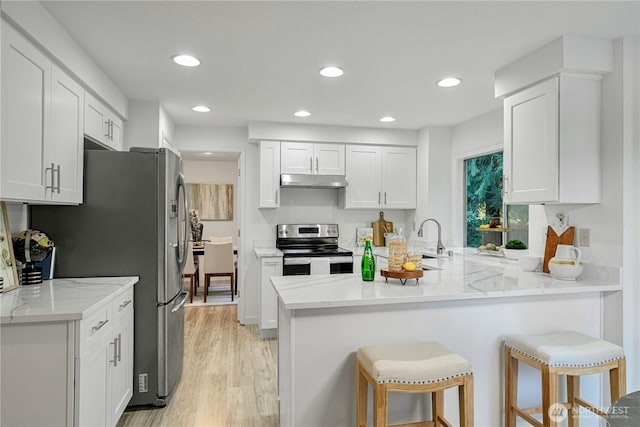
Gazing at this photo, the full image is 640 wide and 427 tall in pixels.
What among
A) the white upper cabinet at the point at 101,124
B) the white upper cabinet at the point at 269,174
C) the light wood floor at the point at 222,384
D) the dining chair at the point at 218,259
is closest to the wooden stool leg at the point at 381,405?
the light wood floor at the point at 222,384

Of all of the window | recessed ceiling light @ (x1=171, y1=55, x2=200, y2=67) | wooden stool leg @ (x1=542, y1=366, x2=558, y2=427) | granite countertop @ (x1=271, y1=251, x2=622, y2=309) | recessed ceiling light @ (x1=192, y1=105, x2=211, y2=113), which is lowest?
wooden stool leg @ (x1=542, y1=366, x2=558, y2=427)

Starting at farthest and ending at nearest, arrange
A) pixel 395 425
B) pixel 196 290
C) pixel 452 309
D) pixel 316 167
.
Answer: pixel 196 290 < pixel 316 167 < pixel 452 309 < pixel 395 425

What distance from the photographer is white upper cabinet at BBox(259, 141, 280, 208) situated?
13.8 feet

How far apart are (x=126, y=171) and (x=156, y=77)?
31.3 inches

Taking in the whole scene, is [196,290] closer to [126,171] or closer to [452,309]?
[126,171]

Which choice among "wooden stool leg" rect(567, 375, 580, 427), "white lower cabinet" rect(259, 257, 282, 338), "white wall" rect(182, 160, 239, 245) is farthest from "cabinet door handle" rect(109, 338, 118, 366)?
"white wall" rect(182, 160, 239, 245)

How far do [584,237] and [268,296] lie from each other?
280cm

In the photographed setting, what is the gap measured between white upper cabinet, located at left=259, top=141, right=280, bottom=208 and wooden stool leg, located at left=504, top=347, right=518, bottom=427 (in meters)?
2.83

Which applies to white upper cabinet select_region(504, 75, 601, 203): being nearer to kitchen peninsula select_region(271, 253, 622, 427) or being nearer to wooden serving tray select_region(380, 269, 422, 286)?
kitchen peninsula select_region(271, 253, 622, 427)

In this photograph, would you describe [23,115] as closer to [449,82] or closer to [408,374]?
[408,374]

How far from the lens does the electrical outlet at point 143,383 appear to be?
2508 mm

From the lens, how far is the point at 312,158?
4336 mm

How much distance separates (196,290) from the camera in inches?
249

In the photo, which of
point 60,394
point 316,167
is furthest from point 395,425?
point 316,167
